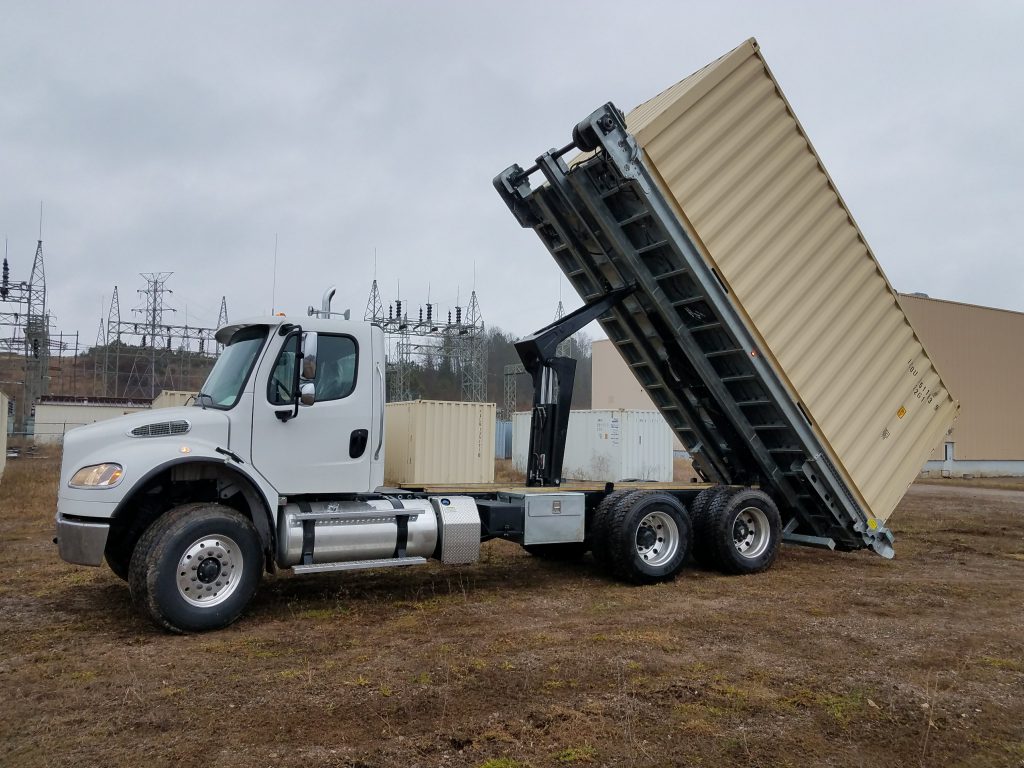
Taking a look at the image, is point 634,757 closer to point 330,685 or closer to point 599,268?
point 330,685

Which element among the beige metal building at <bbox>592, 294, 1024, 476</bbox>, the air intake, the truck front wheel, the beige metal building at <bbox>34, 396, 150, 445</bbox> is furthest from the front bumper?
the beige metal building at <bbox>34, 396, 150, 445</bbox>

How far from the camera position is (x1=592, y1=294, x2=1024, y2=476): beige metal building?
34.0 m

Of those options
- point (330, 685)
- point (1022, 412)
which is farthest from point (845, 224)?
point (1022, 412)

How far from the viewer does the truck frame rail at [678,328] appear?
7359 mm

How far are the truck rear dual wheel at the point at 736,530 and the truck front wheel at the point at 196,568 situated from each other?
4827 mm

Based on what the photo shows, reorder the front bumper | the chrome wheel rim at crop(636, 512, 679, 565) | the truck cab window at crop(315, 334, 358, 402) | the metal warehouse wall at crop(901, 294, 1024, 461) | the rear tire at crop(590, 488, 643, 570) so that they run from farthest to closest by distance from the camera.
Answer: the metal warehouse wall at crop(901, 294, 1024, 461), the chrome wheel rim at crop(636, 512, 679, 565), the rear tire at crop(590, 488, 643, 570), the truck cab window at crop(315, 334, 358, 402), the front bumper

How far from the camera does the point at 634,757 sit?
369 centimetres

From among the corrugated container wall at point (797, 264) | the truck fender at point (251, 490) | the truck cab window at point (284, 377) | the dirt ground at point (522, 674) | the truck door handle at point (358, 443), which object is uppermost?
the corrugated container wall at point (797, 264)

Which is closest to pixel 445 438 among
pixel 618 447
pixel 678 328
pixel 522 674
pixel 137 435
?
pixel 678 328

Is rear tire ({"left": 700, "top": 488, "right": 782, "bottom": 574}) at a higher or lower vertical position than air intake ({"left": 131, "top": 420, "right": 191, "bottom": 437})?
lower

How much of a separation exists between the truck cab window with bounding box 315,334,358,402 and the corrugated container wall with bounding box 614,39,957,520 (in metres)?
3.31

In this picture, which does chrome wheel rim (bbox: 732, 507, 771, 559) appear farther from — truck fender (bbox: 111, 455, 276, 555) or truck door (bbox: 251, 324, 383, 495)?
truck fender (bbox: 111, 455, 276, 555)

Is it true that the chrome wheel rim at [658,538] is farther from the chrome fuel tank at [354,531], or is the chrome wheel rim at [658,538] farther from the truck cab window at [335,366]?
the truck cab window at [335,366]

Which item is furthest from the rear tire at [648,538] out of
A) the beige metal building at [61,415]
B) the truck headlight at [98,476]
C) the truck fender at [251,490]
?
the beige metal building at [61,415]
